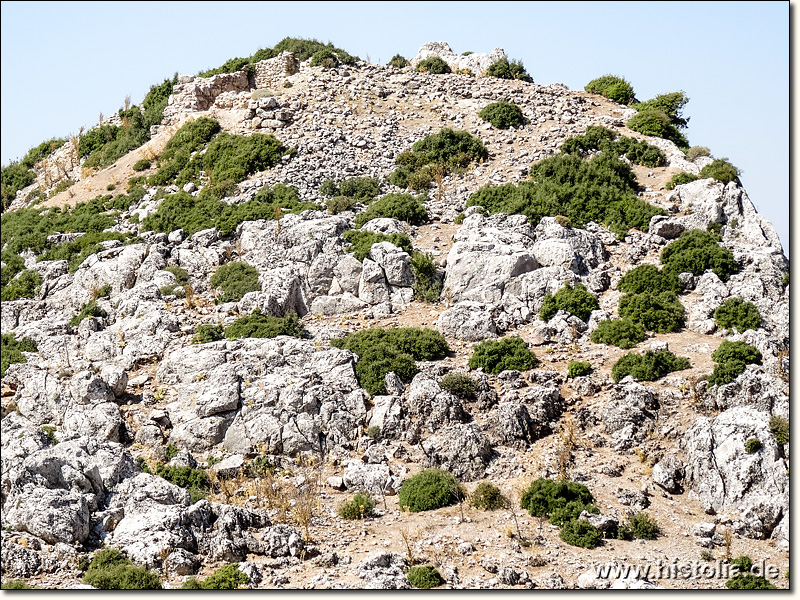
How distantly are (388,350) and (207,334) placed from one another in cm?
607

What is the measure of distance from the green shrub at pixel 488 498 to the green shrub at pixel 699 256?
11838 mm

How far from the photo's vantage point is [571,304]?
101ft

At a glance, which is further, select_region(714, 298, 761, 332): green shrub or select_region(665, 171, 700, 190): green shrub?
select_region(665, 171, 700, 190): green shrub

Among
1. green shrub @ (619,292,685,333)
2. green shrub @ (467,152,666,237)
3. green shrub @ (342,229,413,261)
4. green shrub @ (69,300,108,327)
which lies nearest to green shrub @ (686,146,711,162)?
green shrub @ (467,152,666,237)

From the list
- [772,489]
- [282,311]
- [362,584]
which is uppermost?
[282,311]

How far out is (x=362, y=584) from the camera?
67.4 ft

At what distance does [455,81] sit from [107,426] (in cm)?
2723

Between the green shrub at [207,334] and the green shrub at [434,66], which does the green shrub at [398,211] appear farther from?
the green shrub at [434,66]

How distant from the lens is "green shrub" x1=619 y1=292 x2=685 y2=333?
98.0 ft

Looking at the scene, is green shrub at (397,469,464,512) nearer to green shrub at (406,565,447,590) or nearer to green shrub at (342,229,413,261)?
green shrub at (406,565,447,590)

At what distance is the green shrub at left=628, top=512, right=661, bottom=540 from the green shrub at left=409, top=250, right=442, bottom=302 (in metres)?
11.6

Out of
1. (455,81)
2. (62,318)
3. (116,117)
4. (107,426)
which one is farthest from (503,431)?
(116,117)

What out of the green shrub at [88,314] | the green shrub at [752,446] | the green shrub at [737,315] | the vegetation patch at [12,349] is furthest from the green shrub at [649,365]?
the vegetation patch at [12,349]

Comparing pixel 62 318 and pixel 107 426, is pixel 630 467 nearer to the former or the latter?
pixel 107 426
